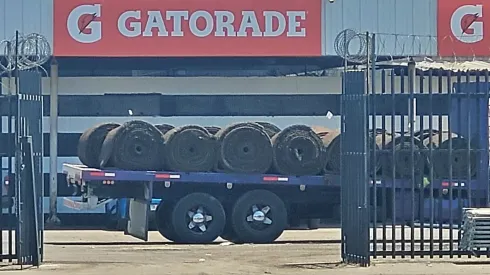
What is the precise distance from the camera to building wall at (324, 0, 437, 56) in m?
29.8

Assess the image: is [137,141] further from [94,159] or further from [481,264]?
[481,264]

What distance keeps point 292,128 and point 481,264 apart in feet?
25.5

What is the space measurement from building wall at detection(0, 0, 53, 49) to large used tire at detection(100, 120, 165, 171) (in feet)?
22.5

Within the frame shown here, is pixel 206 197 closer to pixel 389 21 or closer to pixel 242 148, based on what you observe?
pixel 242 148

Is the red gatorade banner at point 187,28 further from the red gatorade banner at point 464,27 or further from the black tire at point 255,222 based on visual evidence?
the black tire at point 255,222

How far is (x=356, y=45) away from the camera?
29.1 meters

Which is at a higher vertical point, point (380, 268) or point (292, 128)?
point (292, 128)

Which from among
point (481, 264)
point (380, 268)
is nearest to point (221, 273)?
point (380, 268)

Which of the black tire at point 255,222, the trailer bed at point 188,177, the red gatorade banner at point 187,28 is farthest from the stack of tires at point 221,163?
the red gatorade banner at point 187,28

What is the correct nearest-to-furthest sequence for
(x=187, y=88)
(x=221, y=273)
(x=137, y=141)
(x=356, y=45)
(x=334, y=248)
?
(x=221, y=273) < (x=334, y=248) < (x=137, y=141) < (x=356, y=45) < (x=187, y=88)

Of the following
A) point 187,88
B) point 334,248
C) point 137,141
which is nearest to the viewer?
point 334,248

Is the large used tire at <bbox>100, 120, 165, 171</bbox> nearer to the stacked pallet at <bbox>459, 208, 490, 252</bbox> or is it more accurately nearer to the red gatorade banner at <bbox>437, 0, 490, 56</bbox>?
the stacked pallet at <bbox>459, 208, 490, 252</bbox>

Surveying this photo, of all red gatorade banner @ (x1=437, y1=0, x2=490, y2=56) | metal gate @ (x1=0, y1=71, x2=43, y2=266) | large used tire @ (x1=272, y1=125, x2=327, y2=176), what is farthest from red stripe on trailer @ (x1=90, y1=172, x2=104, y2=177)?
red gatorade banner @ (x1=437, y1=0, x2=490, y2=56)

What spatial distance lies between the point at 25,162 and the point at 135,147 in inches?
278
